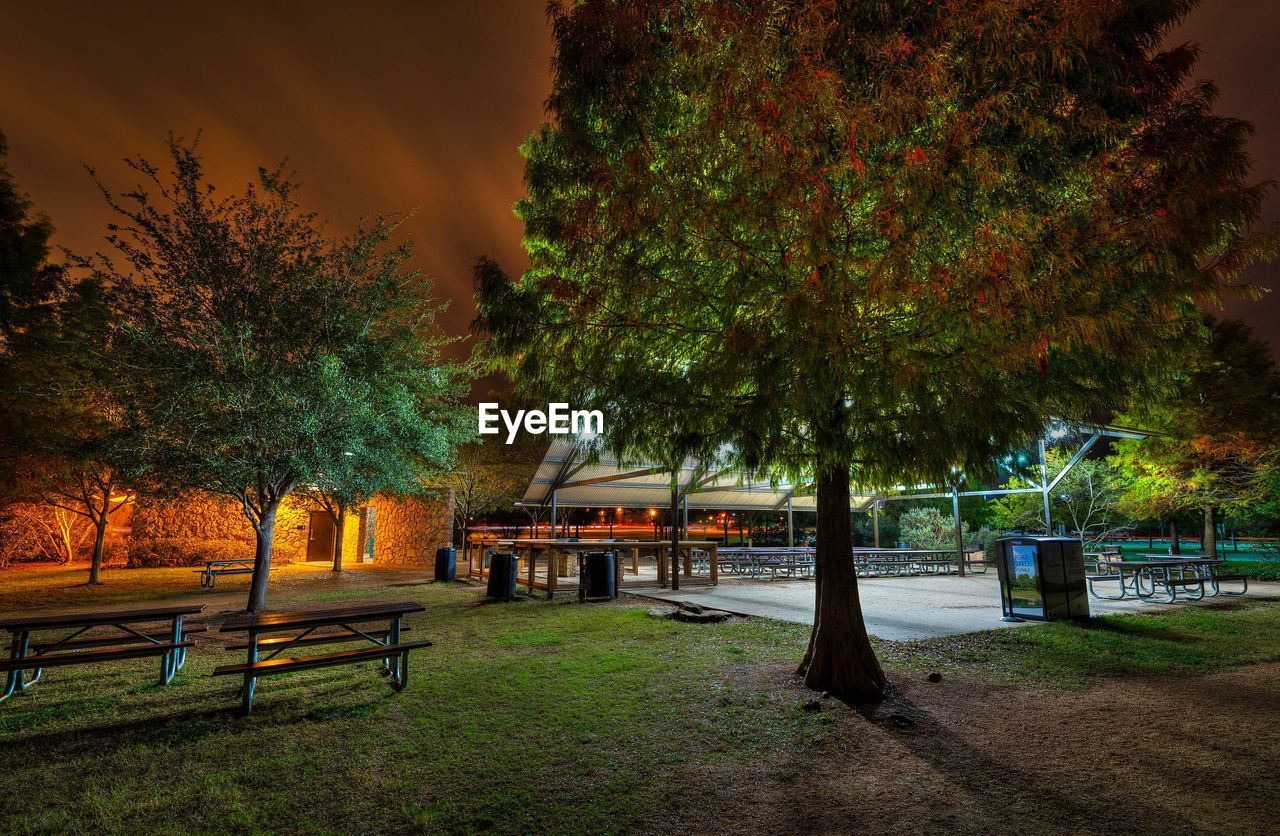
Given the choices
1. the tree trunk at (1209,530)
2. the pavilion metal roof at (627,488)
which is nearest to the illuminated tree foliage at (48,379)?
the pavilion metal roof at (627,488)

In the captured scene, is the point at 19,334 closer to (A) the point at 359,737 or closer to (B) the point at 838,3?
(A) the point at 359,737

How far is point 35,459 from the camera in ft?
47.1

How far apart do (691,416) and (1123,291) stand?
9.48 ft

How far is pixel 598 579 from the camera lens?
11203 millimetres

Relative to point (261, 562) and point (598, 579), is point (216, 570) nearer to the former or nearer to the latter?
point (261, 562)

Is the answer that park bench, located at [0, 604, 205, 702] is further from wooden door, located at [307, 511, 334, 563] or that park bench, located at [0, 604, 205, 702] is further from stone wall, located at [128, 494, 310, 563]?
wooden door, located at [307, 511, 334, 563]

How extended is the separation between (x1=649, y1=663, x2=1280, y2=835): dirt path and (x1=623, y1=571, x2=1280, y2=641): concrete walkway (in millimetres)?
2868

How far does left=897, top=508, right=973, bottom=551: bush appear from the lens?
73.9 ft

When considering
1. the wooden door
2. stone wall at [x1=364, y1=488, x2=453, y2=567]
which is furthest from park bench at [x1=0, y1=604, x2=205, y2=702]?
the wooden door

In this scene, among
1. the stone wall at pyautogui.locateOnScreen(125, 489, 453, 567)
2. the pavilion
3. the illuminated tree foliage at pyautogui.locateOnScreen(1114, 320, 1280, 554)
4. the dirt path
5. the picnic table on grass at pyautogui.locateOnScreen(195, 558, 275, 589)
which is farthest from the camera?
the stone wall at pyautogui.locateOnScreen(125, 489, 453, 567)

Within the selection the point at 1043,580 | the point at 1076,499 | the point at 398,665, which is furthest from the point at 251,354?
the point at 1076,499

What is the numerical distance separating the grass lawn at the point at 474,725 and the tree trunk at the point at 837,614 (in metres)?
0.35

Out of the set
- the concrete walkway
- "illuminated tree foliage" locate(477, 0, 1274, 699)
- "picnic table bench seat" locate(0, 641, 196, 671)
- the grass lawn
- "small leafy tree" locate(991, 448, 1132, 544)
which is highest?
"illuminated tree foliage" locate(477, 0, 1274, 699)

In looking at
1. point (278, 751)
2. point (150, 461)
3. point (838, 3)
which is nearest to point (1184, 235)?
point (838, 3)
